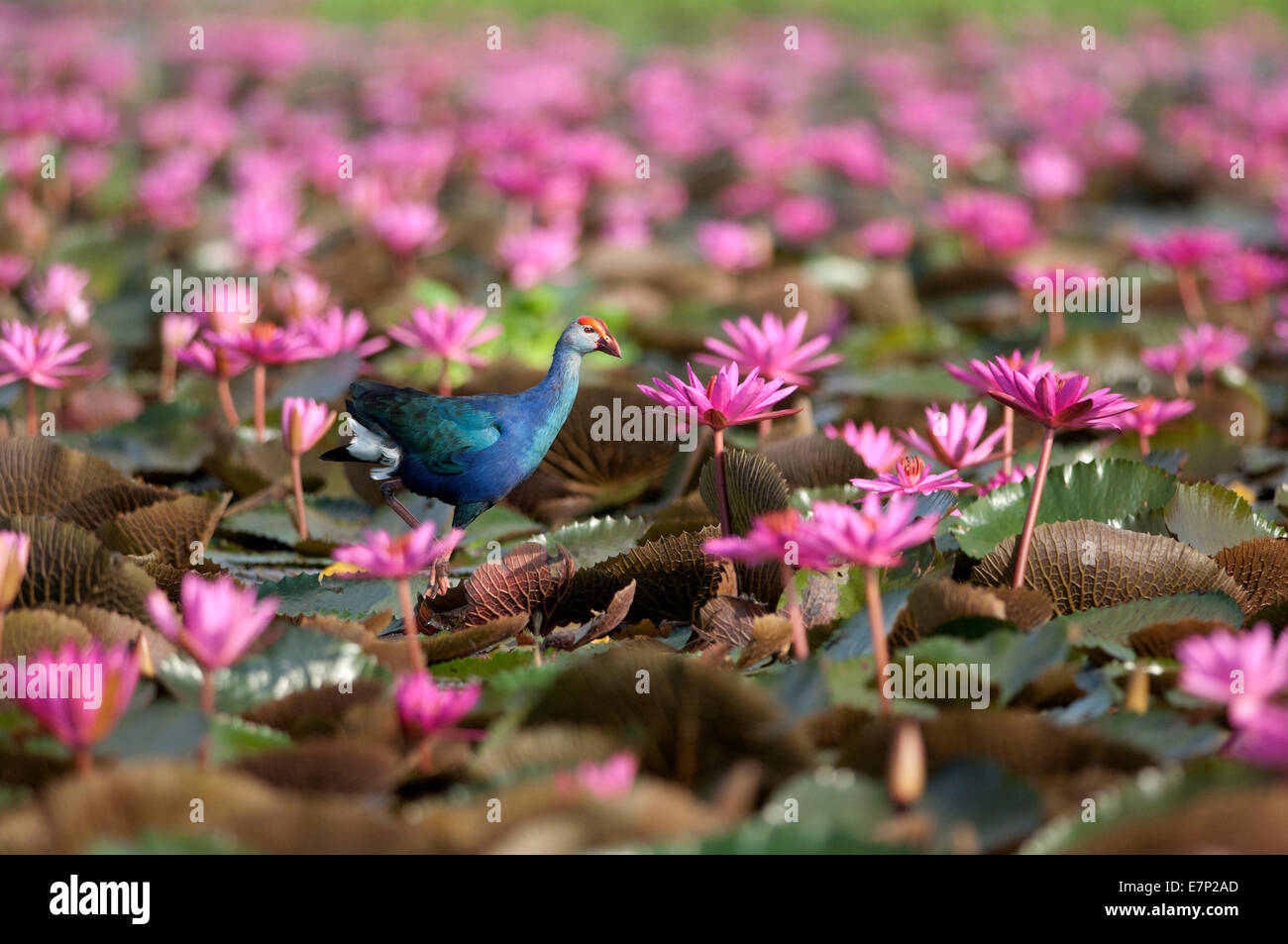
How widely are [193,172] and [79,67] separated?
4.59m

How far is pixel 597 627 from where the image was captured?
2.95 metres

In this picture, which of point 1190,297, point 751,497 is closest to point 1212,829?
point 751,497

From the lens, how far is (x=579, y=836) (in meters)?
1.86

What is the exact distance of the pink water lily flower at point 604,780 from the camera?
192cm

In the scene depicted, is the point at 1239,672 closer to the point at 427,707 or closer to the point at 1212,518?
the point at 427,707

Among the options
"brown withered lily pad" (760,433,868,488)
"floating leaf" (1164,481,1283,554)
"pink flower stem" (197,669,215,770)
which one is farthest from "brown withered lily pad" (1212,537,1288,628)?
"pink flower stem" (197,669,215,770)

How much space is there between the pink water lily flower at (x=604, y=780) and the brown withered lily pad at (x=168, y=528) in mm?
1704

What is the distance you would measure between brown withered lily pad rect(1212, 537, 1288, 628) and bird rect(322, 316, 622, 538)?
153cm

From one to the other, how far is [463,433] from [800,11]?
55.2ft

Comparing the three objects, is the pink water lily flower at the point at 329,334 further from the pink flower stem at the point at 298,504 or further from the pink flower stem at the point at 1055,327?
the pink flower stem at the point at 1055,327

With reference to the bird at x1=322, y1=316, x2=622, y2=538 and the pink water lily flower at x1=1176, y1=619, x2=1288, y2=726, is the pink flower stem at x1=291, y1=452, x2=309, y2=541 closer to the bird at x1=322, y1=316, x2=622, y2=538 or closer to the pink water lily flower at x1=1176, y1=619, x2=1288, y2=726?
the bird at x1=322, y1=316, x2=622, y2=538

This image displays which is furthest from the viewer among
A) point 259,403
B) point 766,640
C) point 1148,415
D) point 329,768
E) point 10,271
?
point 10,271
